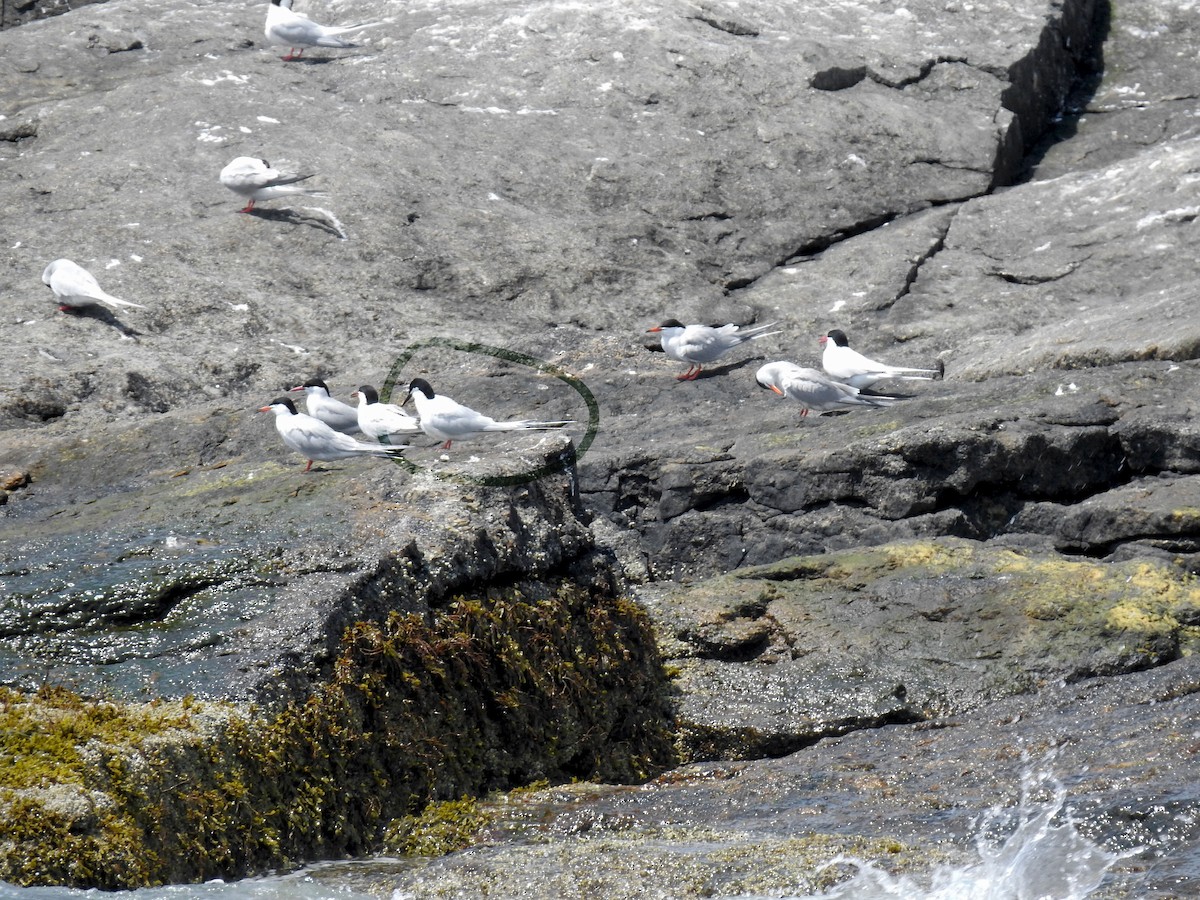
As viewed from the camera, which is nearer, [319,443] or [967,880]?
[967,880]

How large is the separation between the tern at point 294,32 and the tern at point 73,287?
4.52 m

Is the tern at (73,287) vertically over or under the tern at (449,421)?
under

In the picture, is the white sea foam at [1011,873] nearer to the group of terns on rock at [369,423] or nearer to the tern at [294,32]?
the group of terns on rock at [369,423]

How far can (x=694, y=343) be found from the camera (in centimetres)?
1054

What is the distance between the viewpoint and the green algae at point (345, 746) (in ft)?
14.2

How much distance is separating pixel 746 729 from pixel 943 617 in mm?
1189

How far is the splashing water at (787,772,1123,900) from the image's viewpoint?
4043mm

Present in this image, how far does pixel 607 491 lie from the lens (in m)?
8.51

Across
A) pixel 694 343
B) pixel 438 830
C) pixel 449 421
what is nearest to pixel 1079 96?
pixel 694 343

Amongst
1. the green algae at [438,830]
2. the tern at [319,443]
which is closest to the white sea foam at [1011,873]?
the green algae at [438,830]

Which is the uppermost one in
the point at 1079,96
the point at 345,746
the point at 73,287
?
the point at 1079,96

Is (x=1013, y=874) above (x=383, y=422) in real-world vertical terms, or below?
above

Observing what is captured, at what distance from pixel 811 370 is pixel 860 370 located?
477mm

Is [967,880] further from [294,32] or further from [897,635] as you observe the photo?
[294,32]
